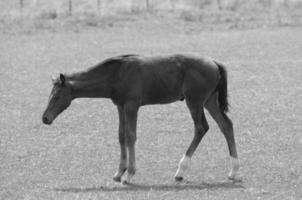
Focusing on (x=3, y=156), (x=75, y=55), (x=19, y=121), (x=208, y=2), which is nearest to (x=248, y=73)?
(x=75, y=55)

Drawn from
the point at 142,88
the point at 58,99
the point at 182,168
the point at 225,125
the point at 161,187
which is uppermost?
the point at 142,88

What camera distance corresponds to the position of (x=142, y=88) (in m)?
13.9

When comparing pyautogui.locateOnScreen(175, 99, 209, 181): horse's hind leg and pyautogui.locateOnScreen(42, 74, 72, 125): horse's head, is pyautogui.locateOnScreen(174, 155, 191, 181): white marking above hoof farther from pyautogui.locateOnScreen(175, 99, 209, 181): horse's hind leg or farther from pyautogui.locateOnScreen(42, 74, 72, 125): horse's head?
pyautogui.locateOnScreen(42, 74, 72, 125): horse's head

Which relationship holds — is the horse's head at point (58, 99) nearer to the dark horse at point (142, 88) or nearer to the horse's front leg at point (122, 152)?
the dark horse at point (142, 88)

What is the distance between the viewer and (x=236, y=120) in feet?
64.6

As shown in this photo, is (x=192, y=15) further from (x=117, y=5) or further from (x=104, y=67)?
(x=104, y=67)

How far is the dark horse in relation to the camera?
44.9 feet

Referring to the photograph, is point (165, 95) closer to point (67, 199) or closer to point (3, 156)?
point (67, 199)

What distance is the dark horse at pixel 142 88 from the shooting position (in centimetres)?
1370

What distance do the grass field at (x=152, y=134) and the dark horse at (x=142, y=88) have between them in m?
0.61

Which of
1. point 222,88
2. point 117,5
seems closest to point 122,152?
point 222,88

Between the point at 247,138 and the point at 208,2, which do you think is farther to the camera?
the point at 208,2

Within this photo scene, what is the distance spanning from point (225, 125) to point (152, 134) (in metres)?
4.26

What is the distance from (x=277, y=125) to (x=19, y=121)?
5.89 meters
